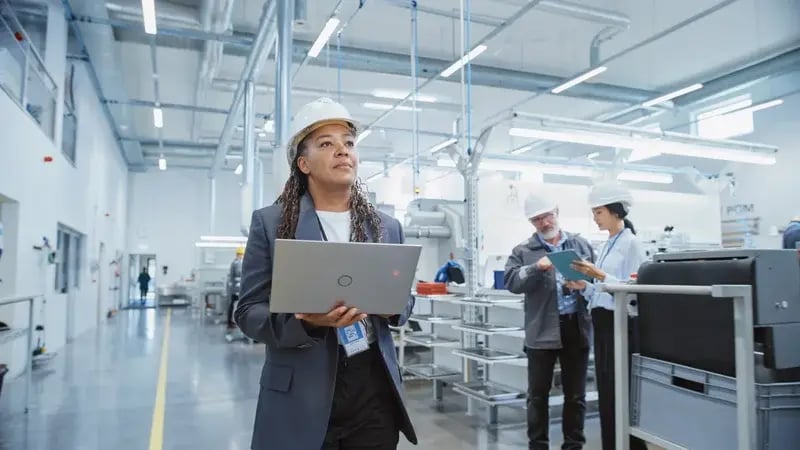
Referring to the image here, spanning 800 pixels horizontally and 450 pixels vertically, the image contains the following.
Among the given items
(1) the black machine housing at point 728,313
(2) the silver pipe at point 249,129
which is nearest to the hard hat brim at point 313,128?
(1) the black machine housing at point 728,313

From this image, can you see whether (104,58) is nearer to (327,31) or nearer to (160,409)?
(327,31)

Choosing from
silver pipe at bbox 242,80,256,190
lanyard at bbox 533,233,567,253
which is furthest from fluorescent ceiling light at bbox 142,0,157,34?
lanyard at bbox 533,233,567,253

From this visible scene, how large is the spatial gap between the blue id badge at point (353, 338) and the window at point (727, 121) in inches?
422

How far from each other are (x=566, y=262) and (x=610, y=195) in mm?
495

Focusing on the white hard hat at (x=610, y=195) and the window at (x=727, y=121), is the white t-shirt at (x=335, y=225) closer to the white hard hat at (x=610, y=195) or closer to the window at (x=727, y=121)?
the white hard hat at (x=610, y=195)

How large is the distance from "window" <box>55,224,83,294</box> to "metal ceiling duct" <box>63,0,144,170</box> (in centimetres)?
286

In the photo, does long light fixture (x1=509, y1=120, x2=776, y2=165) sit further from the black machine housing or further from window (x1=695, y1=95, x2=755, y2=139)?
window (x1=695, y1=95, x2=755, y2=139)

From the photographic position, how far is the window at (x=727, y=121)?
10.4 meters

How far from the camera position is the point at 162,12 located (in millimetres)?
6754

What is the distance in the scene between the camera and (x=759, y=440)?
1.51 metres

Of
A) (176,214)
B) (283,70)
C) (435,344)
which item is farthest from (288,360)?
(176,214)

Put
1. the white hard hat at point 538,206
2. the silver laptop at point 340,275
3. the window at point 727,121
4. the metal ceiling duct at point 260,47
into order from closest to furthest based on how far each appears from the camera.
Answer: the silver laptop at point 340,275 < the white hard hat at point 538,206 < the metal ceiling duct at point 260,47 < the window at point 727,121

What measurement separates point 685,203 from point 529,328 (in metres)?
7.42

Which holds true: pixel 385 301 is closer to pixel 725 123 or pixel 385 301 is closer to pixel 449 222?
pixel 449 222
